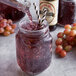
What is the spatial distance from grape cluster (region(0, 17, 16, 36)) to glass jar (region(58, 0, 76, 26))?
10.2 inches

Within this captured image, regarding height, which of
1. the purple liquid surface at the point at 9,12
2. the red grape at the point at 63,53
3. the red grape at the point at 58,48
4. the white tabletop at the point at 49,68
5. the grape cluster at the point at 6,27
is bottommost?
the white tabletop at the point at 49,68

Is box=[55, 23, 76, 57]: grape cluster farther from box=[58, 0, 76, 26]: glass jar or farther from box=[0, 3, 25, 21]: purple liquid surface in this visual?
box=[0, 3, 25, 21]: purple liquid surface

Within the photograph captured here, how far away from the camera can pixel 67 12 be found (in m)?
1.07

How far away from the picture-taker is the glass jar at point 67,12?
1.05 metres

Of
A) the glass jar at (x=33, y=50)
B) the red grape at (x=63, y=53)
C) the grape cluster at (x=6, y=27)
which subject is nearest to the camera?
the glass jar at (x=33, y=50)

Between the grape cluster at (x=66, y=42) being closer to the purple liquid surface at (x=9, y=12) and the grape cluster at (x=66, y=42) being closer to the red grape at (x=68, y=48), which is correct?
the red grape at (x=68, y=48)

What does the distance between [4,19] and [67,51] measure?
1.14 feet

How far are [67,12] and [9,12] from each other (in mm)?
301

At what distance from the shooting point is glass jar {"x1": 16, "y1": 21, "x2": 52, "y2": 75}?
27.6 inches

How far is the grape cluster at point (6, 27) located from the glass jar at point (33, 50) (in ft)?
0.82

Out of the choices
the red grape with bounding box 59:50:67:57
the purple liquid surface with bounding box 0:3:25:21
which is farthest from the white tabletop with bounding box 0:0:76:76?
the purple liquid surface with bounding box 0:3:25:21

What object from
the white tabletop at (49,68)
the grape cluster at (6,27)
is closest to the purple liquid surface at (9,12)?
the grape cluster at (6,27)

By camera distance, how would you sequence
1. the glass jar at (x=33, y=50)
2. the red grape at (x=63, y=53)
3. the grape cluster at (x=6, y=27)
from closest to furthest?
the glass jar at (x=33, y=50)
the red grape at (x=63, y=53)
the grape cluster at (x=6, y=27)

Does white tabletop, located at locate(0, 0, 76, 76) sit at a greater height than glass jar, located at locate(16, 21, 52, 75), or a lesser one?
lesser
